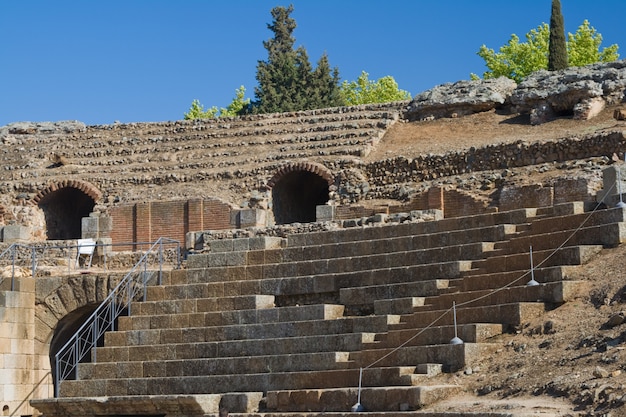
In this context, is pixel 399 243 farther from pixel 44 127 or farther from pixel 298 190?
pixel 44 127

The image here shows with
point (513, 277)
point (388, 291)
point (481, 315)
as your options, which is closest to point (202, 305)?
point (388, 291)

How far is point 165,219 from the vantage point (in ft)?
110

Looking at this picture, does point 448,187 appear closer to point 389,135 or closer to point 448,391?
point 389,135

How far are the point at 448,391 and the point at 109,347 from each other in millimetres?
8335

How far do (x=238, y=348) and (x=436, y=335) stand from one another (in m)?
4.24

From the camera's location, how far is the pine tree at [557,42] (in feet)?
141

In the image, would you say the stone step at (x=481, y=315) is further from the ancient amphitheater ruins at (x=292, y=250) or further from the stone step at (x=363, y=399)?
the stone step at (x=363, y=399)

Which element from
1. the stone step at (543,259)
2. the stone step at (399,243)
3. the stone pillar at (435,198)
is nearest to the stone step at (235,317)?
the stone step at (399,243)

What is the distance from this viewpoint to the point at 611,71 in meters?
33.8

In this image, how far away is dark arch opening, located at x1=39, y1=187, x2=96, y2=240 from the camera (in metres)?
37.0

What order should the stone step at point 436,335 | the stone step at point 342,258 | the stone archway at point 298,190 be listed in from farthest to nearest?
1. the stone archway at point 298,190
2. the stone step at point 342,258
3. the stone step at point 436,335

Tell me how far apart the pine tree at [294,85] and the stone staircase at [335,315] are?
83.4 ft

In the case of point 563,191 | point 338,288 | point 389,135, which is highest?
point 389,135

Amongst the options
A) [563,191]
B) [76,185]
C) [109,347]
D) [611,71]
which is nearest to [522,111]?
[611,71]
